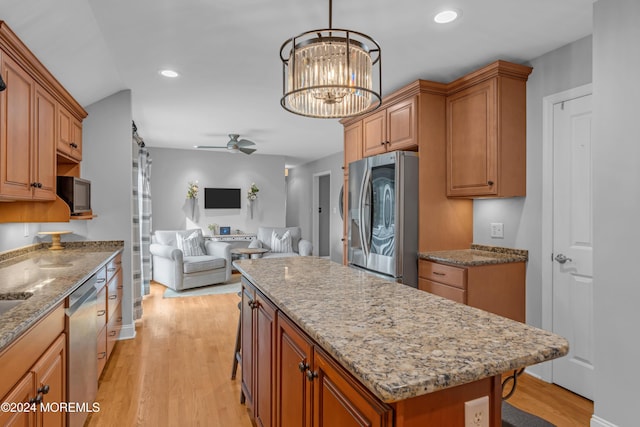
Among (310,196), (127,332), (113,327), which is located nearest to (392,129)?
(113,327)

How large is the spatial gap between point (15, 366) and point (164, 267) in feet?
15.3

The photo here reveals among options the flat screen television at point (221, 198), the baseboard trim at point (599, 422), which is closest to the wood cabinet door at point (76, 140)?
the flat screen television at point (221, 198)

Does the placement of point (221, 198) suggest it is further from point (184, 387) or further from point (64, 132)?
point (184, 387)

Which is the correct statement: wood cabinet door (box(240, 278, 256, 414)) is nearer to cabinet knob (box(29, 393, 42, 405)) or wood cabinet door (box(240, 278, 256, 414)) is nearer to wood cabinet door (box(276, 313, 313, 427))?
wood cabinet door (box(276, 313, 313, 427))

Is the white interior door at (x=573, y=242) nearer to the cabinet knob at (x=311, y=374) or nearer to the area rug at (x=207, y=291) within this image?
the cabinet knob at (x=311, y=374)

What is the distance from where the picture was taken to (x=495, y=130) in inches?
110

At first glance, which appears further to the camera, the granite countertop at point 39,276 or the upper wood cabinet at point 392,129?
the upper wood cabinet at point 392,129

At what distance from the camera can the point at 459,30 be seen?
7.79 ft

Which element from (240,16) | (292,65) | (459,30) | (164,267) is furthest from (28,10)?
(164,267)

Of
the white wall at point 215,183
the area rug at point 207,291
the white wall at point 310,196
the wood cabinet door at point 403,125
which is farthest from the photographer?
the white wall at point 310,196

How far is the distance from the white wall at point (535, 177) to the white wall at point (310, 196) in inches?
188

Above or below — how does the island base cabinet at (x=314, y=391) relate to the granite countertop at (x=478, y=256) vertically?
below

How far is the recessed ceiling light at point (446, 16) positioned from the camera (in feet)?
7.06

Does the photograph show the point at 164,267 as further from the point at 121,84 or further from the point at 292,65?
the point at 292,65
